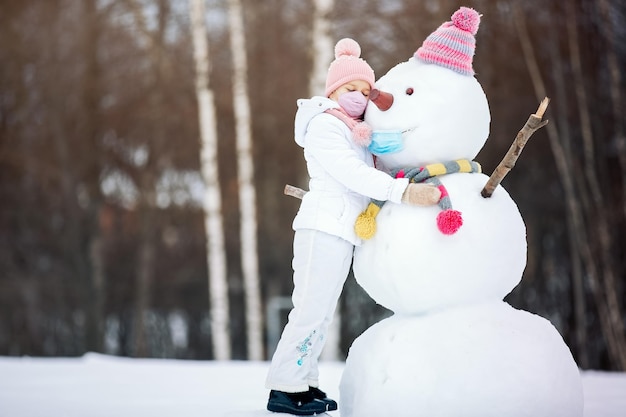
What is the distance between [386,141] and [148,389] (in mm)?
2109

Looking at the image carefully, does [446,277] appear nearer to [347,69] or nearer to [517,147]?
[517,147]

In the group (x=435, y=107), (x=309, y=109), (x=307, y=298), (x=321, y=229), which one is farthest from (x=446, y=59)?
(x=307, y=298)

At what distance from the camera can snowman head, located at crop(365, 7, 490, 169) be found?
254cm

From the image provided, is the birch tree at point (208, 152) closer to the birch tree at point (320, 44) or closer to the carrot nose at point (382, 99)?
the birch tree at point (320, 44)

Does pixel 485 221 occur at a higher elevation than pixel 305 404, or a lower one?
higher

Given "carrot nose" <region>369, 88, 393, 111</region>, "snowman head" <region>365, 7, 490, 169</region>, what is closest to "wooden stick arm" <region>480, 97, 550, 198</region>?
"snowman head" <region>365, 7, 490, 169</region>

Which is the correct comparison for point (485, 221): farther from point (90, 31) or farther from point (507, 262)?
point (90, 31)

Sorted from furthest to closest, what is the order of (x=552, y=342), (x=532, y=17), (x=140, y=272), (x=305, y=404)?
(x=140, y=272) → (x=532, y=17) → (x=305, y=404) → (x=552, y=342)

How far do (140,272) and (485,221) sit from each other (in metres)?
7.80

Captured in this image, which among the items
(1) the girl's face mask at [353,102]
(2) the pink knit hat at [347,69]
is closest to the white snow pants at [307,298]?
(1) the girl's face mask at [353,102]

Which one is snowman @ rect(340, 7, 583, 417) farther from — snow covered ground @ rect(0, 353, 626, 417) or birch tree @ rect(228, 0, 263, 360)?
birch tree @ rect(228, 0, 263, 360)

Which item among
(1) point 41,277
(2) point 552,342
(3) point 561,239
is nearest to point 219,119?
(1) point 41,277

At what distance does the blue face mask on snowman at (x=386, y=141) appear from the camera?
2.54m

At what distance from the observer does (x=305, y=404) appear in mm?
2680
